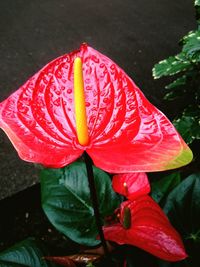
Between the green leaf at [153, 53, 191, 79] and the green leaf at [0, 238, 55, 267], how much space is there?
0.59 metres

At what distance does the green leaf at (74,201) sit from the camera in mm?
803

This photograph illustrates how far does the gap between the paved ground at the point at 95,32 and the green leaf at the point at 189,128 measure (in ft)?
1.66

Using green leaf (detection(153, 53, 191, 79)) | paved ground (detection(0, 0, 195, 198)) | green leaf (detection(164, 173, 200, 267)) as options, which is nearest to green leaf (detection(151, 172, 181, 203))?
green leaf (detection(164, 173, 200, 267))

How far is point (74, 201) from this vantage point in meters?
0.84

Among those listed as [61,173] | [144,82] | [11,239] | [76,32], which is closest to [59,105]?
[61,173]

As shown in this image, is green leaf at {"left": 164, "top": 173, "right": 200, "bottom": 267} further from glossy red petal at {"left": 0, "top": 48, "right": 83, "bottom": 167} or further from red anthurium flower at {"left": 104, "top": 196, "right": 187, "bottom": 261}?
glossy red petal at {"left": 0, "top": 48, "right": 83, "bottom": 167}

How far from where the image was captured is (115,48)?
6.56ft

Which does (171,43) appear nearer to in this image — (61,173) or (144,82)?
(144,82)

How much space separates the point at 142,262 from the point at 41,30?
1.57 metres

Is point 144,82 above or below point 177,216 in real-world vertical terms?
above

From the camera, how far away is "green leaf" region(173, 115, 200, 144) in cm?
110

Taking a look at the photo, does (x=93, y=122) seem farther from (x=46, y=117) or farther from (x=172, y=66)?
(x=172, y=66)

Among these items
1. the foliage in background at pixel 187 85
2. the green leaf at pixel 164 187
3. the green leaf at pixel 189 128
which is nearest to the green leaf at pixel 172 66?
the foliage in background at pixel 187 85

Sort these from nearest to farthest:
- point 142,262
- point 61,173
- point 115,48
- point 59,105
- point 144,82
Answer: point 59,105, point 142,262, point 61,173, point 144,82, point 115,48
